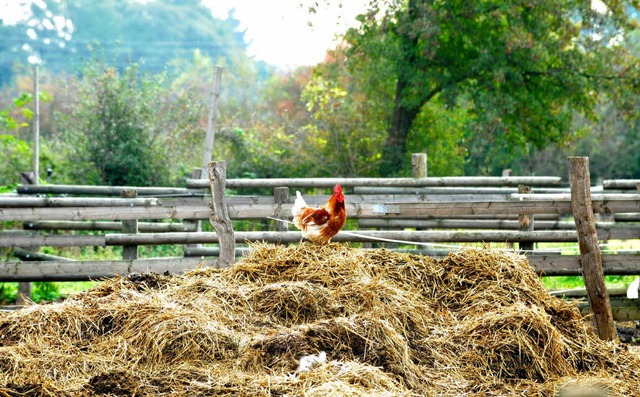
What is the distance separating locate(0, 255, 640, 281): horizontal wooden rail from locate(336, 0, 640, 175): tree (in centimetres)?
901

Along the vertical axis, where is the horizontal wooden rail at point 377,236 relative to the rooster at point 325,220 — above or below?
below

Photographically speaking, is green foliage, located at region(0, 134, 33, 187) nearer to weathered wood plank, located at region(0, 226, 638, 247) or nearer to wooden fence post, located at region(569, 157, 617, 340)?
weathered wood plank, located at region(0, 226, 638, 247)

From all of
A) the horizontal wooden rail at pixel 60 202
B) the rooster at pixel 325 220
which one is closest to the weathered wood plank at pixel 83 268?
the horizontal wooden rail at pixel 60 202

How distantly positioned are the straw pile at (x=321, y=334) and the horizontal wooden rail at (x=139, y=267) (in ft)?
4.01

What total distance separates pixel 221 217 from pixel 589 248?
124 inches

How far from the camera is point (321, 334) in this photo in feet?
16.7

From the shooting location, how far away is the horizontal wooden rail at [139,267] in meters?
7.52

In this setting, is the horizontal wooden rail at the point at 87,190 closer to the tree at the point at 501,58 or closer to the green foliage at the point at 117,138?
the green foliage at the point at 117,138

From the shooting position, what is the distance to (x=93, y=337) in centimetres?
545

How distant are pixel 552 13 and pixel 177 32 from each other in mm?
56274

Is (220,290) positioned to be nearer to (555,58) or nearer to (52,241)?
(52,241)

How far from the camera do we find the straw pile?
4.73 m

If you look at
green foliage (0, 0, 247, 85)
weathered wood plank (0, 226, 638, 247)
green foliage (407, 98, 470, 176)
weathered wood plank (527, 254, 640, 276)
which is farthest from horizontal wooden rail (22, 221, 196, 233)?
green foliage (0, 0, 247, 85)

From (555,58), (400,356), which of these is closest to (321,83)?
(555,58)
